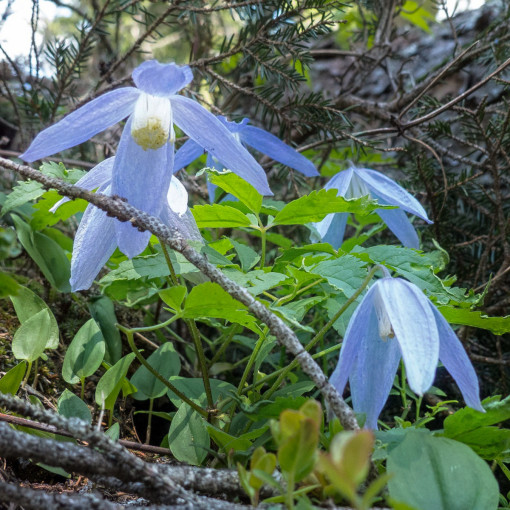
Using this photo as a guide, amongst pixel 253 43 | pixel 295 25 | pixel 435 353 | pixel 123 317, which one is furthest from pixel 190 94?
pixel 435 353

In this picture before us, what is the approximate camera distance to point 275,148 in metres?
1.27

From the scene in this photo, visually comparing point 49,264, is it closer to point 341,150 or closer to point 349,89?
point 349,89

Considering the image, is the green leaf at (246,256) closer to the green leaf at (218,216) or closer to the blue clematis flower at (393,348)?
the green leaf at (218,216)

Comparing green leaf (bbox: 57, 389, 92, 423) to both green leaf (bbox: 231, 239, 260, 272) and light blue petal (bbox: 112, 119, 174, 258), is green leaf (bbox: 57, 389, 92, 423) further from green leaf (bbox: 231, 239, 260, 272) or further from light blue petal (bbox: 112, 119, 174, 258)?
green leaf (bbox: 231, 239, 260, 272)

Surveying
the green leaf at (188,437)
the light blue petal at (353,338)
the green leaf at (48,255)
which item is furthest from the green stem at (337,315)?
the green leaf at (48,255)

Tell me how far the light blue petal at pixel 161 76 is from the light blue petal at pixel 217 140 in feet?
0.17

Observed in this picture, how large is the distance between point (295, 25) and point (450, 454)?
3.63 feet

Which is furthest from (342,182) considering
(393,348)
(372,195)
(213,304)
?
(213,304)

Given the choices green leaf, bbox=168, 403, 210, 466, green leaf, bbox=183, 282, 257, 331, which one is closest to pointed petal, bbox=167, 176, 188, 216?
green leaf, bbox=183, 282, 257, 331

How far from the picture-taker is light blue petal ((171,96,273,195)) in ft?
2.93

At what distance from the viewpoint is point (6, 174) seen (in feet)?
6.31

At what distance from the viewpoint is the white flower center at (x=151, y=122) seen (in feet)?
2.86

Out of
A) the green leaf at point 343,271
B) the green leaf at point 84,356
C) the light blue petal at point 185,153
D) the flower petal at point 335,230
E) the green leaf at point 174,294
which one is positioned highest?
the light blue petal at point 185,153

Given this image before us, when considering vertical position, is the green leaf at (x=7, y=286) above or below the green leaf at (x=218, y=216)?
below
